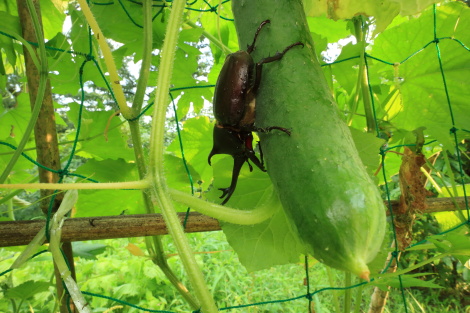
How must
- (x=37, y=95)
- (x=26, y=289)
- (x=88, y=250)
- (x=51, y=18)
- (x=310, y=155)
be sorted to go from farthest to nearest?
(x=51, y=18) → (x=88, y=250) → (x=26, y=289) → (x=37, y=95) → (x=310, y=155)

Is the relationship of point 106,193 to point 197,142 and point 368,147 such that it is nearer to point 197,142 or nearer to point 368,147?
point 197,142

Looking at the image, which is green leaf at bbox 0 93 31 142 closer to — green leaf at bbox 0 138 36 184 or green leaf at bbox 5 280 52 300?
green leaf at bbox 0 138 36 184

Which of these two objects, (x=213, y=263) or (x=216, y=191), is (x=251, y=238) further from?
(x=213, y=263)

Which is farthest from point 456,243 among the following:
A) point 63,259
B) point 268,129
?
point 63,259

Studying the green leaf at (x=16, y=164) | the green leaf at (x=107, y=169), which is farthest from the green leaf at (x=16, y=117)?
the green leaf at (x=107, y=169)

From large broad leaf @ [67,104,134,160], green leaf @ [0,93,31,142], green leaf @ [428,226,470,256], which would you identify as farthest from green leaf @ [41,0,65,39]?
green leaf @ [428,226,470,256]
